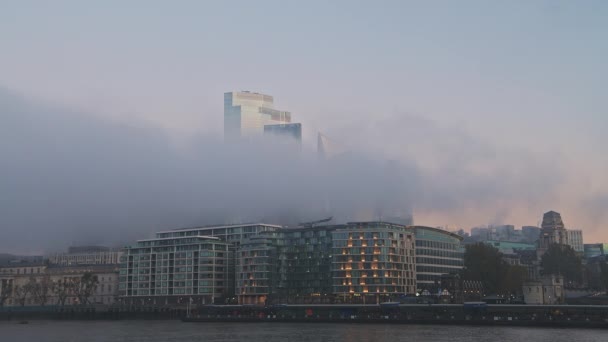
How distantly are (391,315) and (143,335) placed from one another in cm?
6940

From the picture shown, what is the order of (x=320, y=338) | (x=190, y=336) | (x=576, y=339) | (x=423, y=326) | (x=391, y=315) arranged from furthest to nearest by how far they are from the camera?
(x=391, y=315) < (x=423, y=326) < (x=190, y=336) < (x=320, y=338) < (x=576, y=339)

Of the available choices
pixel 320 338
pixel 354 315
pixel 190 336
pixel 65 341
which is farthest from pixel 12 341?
pixel 354 315

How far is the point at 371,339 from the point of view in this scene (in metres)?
132

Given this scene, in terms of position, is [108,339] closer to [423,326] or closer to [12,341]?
[12,341]

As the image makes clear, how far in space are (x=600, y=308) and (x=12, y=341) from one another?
428 feet

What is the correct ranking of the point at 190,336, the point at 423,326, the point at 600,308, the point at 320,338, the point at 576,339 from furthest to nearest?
the point at 423,326 → the point at 600,308 → the point at 190,336 → the point at 320,338 → the point at 576,339

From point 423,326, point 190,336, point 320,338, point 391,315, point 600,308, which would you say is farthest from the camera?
point 391,315

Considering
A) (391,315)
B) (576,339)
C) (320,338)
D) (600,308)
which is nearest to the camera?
(576,339)

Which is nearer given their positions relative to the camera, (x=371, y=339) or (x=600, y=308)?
(x=371, y=339)

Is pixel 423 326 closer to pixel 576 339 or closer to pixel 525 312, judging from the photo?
pixel 525 312

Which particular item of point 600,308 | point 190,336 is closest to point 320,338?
point 190,336

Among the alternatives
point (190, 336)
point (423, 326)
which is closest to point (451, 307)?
point (423, 326)

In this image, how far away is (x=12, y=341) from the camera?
146250 mm

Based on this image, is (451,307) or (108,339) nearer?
(108,339)
